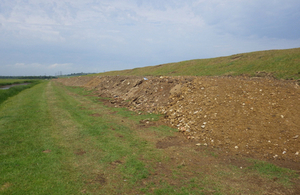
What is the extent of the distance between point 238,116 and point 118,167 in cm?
544

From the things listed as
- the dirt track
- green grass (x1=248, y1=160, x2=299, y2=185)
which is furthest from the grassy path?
the dirt track

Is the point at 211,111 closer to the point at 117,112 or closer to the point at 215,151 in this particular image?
the point at 215,151

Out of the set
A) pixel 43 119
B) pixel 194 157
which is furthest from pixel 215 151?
pixel 43 119

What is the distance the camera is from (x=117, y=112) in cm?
1223

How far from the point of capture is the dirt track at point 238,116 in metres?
6.23

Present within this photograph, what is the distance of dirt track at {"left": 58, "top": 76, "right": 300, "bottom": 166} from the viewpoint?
6230 mm

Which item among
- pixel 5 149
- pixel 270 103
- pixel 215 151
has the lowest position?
pixel 215 151

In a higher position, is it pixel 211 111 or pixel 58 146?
pixel 211 111

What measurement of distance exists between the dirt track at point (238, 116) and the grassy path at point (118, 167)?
32.5 inches

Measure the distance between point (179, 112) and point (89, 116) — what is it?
5411 millimetres

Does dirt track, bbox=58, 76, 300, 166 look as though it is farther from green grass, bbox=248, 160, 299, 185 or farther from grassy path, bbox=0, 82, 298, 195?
grassy path, bbox=0, 82, 298, 195

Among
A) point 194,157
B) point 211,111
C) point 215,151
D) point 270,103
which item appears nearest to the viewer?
point 194,157

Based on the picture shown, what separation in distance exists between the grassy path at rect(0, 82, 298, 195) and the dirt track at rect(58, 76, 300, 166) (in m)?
0.83

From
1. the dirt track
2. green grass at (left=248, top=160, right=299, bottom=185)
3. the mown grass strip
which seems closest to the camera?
the mown grass strip
